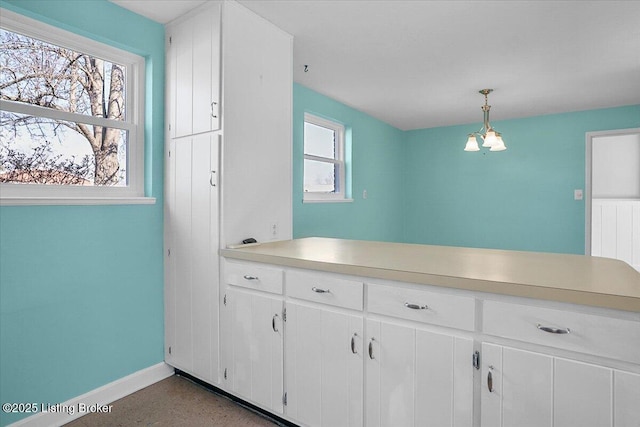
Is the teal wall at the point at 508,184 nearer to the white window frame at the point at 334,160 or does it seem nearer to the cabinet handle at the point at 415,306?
the white window frame at the point at 334,160

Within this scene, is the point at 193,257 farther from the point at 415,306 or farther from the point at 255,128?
the point at 415,306

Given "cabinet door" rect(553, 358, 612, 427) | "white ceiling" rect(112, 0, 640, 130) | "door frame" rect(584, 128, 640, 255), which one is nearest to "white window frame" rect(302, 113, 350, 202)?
"white ceiling" rect(112, 0, 640, 130)

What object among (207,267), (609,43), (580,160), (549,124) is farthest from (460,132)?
(207,267)

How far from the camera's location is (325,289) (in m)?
1.59

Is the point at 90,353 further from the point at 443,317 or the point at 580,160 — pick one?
the point at 580,160

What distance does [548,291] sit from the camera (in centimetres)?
111

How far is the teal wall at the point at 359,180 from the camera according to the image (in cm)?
347

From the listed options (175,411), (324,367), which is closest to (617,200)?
(324,367)

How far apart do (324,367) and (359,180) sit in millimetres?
3087

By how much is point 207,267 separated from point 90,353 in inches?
30.5

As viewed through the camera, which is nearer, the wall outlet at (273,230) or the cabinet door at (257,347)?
the cabinet door at (257,347)

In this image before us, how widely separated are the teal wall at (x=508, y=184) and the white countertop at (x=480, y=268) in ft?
11.1

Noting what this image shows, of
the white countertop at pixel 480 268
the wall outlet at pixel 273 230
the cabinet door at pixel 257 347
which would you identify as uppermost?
the wall outlet at pixel 273 230

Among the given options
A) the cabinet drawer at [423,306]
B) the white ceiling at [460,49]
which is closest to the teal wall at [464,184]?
the white ceiling at [460,49]
